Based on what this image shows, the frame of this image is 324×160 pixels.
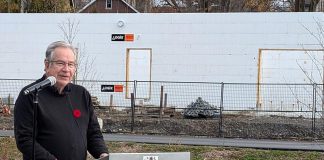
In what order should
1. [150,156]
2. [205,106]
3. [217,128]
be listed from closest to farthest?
[150,156] → [217,128] → [205,106]

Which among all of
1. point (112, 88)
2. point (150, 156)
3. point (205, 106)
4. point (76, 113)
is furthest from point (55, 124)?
point (112, 88)

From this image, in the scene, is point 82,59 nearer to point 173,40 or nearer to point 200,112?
point 173,40

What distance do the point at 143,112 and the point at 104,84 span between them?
2.98 metres

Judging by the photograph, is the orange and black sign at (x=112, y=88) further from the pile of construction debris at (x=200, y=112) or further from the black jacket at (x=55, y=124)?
the black jacket at (x=55, y=124)

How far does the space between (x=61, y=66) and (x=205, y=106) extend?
13202mm

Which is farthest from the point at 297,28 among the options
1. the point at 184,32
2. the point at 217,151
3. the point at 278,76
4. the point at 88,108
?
the point at 88,108

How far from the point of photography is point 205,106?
17125 mm

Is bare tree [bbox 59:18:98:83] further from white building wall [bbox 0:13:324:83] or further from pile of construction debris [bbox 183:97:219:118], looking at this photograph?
pile of construction debris [bbox 183:97:219:118]

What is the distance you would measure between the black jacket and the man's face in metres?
0.10

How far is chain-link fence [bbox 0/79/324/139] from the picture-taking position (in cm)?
1425

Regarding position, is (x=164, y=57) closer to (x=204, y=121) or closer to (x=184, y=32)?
(x=184, y=32)

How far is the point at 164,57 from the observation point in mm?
20547

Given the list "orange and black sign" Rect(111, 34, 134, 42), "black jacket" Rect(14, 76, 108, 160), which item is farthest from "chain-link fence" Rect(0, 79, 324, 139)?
"black jacket" Rect(14, 76, 108, 160)

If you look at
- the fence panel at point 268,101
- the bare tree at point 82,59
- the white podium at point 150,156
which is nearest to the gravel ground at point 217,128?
the fence panel at point 268,101
